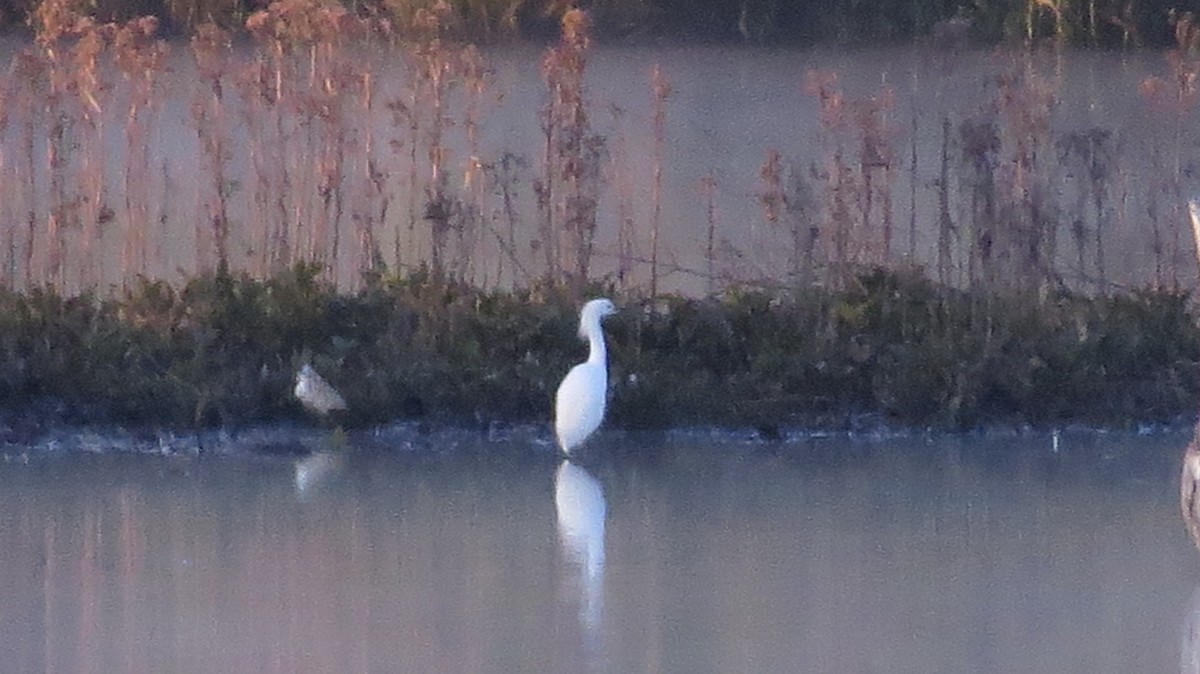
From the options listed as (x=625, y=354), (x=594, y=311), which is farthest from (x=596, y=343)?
(x=625, y=354)

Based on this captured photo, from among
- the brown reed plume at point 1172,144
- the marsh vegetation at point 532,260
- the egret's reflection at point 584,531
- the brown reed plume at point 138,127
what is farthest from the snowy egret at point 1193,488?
the brown reed plume at point 138,127

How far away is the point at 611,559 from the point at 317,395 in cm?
197

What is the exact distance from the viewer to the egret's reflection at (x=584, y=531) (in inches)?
201

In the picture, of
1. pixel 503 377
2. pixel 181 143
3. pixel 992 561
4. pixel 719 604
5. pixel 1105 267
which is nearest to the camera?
pixel 719 604

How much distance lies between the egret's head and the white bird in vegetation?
950mm

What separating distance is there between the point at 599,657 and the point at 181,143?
5.18m

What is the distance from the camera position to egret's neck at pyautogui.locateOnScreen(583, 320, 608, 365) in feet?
23.7

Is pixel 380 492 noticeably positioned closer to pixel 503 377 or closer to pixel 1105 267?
pixel 503 377

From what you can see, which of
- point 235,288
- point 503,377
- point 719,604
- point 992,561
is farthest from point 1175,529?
point 235,288

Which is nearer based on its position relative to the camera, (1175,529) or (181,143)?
(1175,529)

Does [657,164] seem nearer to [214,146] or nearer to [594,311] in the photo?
[594,311]

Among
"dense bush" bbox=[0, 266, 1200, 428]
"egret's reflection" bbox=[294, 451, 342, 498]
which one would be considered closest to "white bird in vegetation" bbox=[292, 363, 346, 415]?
"dense bush" bbox=[0, 266, 1200, 428]

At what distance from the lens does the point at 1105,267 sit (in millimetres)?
8188

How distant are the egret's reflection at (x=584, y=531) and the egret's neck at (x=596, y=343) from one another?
47 centimetres
